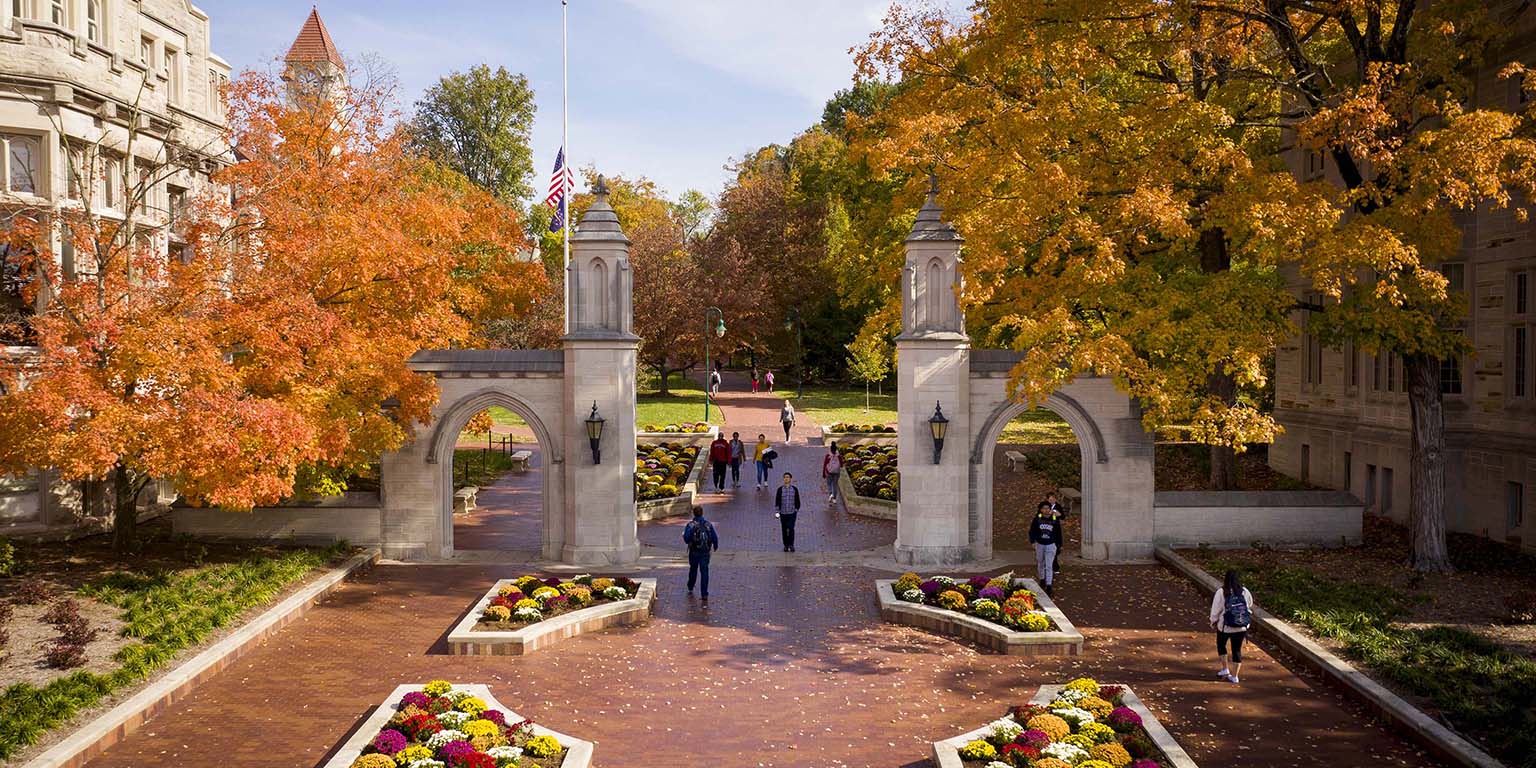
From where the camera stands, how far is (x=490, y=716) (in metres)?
11.7

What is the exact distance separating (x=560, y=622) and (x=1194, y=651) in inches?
381

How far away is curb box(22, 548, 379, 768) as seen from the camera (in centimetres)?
1106

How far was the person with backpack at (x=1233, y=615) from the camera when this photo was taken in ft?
45.0

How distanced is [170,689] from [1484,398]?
2457 cm

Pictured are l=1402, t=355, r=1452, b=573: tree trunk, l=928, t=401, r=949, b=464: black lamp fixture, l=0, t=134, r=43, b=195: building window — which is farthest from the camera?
l=0, t=134, r=43, b=195: building window

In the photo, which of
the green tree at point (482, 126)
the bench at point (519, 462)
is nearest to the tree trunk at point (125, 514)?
the bench at point (519, 462)

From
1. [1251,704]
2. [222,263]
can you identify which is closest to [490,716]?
[1251,704]

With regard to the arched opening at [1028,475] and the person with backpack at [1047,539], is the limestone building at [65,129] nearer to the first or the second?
the arched opening at [1028,475]

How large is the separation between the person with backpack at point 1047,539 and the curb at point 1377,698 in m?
3.31

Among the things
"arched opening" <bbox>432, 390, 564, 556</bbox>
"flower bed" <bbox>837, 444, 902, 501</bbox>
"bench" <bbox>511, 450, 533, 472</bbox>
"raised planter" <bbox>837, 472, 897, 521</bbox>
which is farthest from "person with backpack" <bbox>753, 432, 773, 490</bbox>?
"bench" <bbox>511, 450, 533, 472</bbox>

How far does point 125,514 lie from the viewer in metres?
19.6

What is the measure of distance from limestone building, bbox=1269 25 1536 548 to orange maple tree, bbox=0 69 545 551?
20449 mm

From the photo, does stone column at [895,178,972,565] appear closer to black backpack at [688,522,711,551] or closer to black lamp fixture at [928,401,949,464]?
black lamp fixture at [928,401,949,464]

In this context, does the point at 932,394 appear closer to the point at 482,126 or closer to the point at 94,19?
the point at 94,19
